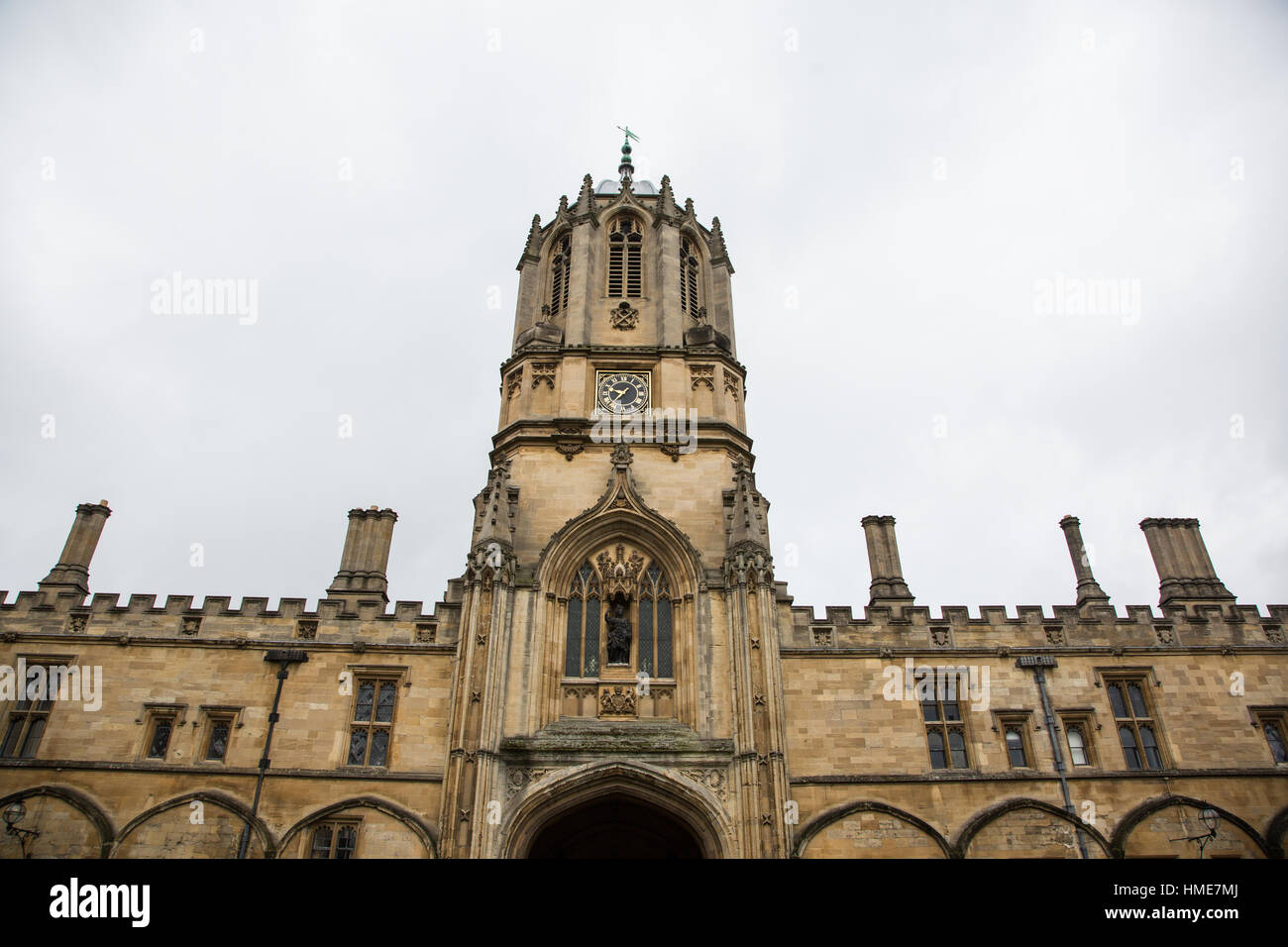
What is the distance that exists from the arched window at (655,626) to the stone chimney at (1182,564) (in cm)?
1310

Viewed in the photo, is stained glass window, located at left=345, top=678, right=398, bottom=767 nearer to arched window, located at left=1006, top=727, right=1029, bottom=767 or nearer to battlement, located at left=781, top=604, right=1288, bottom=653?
battlement, located at left=781, top=604, right=1288, bottom=653

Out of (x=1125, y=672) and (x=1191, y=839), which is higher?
(x=1125, y=672)

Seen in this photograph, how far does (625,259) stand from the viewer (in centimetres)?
2611

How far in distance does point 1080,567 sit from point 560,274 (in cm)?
1659

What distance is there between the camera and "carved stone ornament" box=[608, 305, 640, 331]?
24.3m

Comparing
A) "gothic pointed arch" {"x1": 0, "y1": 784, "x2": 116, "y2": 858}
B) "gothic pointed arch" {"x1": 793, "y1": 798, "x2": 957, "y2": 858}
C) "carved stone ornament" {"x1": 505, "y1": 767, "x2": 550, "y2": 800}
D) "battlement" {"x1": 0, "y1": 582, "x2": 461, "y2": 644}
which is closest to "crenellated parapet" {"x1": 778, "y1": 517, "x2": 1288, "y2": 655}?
"gothic pointed arch" {"x1": 793, "y1": 798, "x2": 957, "y2": 858}

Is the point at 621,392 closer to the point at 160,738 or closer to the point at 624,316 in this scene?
the point at 624,316

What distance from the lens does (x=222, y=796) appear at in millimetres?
16953

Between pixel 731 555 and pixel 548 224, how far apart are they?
550 inches

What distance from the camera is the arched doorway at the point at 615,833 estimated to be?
17547 millimetres

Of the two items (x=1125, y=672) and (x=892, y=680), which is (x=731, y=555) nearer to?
(x=892, y=680)

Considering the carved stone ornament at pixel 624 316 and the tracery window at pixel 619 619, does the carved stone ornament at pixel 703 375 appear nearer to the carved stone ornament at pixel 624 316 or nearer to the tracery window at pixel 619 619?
the carved stone ornament at pixel 624 316

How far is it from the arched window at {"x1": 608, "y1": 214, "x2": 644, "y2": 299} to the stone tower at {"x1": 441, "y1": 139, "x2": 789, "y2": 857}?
0.11m
